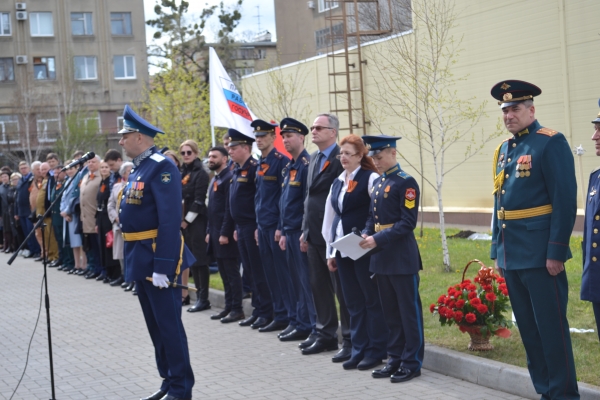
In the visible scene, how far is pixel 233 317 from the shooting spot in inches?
440

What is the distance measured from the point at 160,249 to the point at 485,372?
2916 millimetres

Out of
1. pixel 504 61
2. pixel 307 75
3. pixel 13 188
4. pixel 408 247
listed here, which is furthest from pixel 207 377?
pixel 307 75

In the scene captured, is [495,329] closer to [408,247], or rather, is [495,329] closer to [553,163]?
[408,247]

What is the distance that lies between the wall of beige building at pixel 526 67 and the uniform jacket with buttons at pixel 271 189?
7.52 metres

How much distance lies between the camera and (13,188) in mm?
23359

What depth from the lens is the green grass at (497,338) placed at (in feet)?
23.5

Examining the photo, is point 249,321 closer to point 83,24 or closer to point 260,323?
point 260,323

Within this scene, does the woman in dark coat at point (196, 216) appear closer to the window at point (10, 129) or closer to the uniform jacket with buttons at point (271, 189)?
the uniform jacket with buttons at point (271, 189)

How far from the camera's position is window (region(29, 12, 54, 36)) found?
60.2 meters

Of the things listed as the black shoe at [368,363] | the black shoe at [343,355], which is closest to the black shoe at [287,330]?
the black shoe at [343,355]

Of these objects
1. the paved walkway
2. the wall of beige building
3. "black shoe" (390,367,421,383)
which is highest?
the wall of beige building

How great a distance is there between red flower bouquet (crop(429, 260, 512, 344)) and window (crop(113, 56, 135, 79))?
187 feet

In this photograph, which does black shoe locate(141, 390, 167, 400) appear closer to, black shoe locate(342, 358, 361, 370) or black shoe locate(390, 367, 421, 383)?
black shoe locate(342, 358, 361, 370)

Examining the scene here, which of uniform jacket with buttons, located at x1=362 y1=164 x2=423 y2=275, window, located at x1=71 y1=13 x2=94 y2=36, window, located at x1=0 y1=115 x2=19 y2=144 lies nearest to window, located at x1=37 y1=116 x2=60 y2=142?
window, located at x1=0 y1=115 x2=19 y2=144
